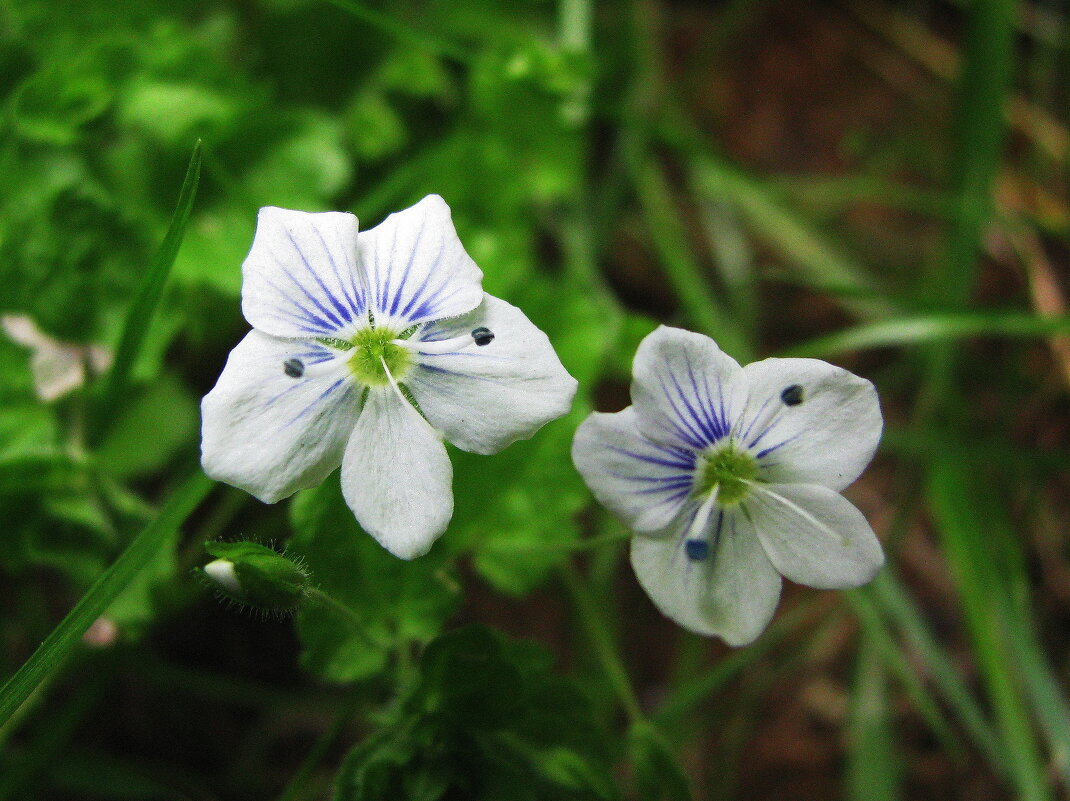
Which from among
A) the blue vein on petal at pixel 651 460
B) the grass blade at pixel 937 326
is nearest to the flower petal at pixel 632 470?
the blue vein on petal at pixel 651 460

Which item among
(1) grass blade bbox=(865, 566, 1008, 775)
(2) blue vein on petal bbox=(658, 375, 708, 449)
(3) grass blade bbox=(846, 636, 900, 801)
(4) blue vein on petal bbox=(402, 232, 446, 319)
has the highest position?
(4) blue vein on petal bbox=(402, 232, 446, 319)

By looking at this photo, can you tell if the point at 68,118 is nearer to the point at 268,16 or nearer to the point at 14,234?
the point at 14,234

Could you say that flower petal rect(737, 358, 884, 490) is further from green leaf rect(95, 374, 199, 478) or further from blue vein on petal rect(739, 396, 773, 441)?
green leaf rect(95, 374, 199, 478)

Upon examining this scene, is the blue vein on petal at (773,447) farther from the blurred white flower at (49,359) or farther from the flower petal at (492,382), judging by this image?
the blurred white flower at (49,359)

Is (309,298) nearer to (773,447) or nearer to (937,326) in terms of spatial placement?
(773,447)

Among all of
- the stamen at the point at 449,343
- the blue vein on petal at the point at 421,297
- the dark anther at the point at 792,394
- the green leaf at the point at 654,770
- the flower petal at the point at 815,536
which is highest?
the blue vein on petal at the point at 421,297

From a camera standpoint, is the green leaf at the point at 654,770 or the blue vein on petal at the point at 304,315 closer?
the blue vein on petal at the point at 304,315

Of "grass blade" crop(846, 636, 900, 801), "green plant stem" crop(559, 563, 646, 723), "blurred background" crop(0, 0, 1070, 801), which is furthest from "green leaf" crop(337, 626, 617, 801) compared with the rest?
"grass blade" crop(846, 636, 900, 801)
